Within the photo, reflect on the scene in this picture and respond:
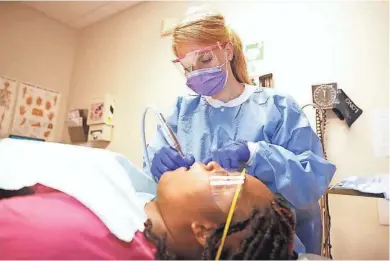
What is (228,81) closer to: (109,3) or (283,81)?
(283,81)

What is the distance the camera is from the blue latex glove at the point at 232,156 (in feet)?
2.80

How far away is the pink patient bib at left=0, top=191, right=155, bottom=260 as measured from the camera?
565 millimetres

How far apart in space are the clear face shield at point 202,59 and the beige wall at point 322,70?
699 mm

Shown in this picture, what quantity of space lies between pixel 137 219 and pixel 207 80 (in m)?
0.59

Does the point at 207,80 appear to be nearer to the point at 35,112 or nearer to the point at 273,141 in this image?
the point at 273,141

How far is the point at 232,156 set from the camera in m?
0.85

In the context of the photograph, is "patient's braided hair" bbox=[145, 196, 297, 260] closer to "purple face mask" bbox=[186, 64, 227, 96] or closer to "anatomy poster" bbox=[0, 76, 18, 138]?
"purple face mask" bbox=[186, 64, 227, 96]

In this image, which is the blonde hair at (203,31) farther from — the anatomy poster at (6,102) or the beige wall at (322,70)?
the anatomy poster at (6,102)

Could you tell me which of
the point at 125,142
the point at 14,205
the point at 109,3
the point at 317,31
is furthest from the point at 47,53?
the point at 14,205

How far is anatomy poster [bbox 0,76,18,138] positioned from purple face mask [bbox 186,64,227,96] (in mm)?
1798

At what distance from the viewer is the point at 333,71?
158 centimetres

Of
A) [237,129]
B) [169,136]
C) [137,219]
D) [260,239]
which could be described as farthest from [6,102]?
[260,239]

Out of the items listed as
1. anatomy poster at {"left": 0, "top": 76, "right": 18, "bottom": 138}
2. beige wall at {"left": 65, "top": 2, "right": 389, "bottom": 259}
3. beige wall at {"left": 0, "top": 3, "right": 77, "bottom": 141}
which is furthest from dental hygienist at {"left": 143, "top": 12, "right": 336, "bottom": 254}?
beige wall at {"left": 0, "top": 3, "right": 77, "bottom": 141}

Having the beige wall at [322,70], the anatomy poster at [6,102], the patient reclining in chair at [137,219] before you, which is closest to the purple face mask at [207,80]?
the patient reclining in chair at [137,219]
